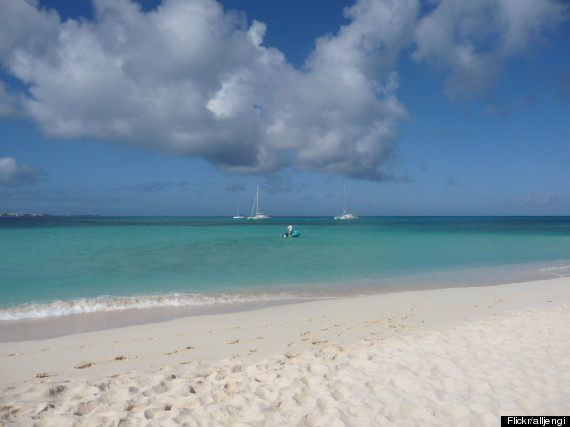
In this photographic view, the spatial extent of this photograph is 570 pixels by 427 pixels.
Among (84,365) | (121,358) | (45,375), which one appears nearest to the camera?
(45,375)

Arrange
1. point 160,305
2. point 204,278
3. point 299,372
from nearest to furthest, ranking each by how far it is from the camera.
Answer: point 299,372
point 160,305
point 204,278

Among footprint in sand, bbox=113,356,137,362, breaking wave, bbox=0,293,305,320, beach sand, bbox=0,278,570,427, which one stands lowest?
breaking wave, bbox=0,293,305,320

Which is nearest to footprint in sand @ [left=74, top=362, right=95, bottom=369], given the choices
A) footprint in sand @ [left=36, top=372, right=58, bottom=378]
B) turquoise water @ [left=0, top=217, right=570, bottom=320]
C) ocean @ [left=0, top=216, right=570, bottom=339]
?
footprint in sand @ [left=36, top=372, right=58, bottom=378]

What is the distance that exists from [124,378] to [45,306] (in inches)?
289

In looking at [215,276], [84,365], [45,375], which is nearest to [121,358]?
[84,365]

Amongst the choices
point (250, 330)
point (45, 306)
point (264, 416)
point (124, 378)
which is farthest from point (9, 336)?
point (264, 416)

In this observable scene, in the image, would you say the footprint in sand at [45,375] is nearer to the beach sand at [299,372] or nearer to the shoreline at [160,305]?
the beach sand at [299,372]

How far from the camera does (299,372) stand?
4.91 metres

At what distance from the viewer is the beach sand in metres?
3.89

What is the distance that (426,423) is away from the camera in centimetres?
372

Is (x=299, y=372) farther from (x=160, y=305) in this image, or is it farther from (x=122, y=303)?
(x=122, y=303)

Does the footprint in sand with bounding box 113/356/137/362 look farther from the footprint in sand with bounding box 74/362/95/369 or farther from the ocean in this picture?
the ocean

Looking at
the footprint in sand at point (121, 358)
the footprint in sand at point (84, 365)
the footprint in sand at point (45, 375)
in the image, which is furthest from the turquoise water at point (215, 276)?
the footprint in sand at point (45, 375)

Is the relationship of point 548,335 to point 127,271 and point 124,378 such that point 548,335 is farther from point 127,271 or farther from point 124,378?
point 127,271
